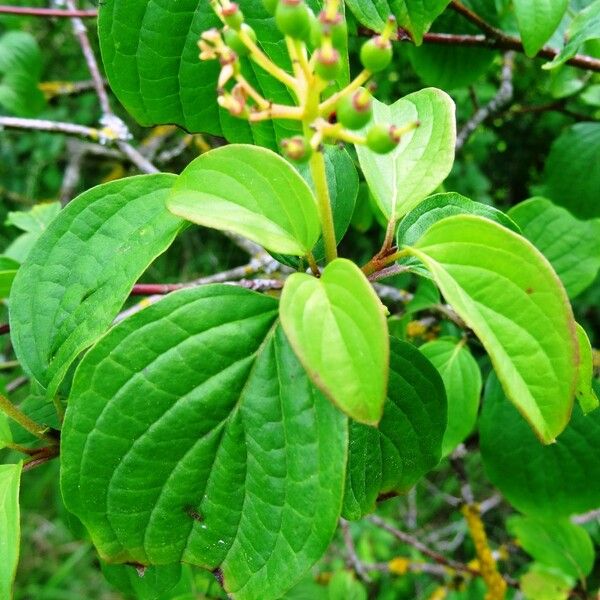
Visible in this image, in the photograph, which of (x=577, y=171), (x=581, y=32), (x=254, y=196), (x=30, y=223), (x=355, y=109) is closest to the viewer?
(x=355, y=109)

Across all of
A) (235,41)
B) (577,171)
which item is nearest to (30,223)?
(235,41)

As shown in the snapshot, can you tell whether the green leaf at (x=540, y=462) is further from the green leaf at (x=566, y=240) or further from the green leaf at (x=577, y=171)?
the green leaf at (x=577, y=171)

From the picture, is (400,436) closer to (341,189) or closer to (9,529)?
(341,189)

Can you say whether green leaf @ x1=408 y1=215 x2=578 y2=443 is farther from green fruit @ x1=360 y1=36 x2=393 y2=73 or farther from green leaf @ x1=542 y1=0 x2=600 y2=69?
green leaf @ x1=542 y1=0 x2=600 y2=69

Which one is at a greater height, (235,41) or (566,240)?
(235,41)

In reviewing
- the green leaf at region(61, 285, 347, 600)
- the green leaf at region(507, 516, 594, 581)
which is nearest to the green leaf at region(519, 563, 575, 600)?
the green leaf at region(507, 516, 594, 581)

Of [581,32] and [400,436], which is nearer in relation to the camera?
[400,436]

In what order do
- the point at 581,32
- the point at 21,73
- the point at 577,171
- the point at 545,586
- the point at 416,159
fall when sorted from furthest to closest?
the point at 21,73 → the point at 577,171 → the point at 545,586 → the point at 581,32 → the point at 416,159
